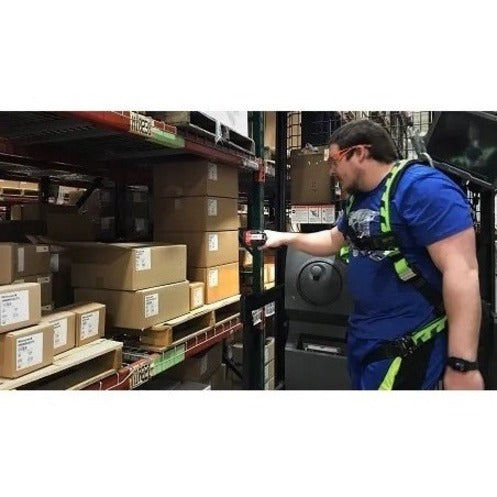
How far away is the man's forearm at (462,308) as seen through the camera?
4.06ft

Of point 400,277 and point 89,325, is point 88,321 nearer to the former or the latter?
point 89,325

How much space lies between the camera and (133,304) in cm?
168

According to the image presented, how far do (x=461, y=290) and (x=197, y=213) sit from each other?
1.18 m

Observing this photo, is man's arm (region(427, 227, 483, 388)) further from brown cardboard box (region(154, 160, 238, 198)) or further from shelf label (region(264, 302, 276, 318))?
brown cardboard box (region(154, 160, 238, 198))

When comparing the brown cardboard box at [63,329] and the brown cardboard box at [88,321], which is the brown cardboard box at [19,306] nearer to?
the brown cardboard box at [63,329]

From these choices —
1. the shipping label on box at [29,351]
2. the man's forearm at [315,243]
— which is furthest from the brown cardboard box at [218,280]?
the shipping label on box at [29,351]

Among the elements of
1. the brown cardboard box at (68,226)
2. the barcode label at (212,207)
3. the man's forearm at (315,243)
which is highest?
the barcode label at (212,207)

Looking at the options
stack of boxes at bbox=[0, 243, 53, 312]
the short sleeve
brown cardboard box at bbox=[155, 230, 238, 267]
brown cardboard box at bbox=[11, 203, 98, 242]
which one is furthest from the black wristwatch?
brown cardboard box at bbox=[11, 203, 98, 242]

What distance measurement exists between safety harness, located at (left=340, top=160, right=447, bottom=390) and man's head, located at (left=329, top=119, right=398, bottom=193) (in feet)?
0.19

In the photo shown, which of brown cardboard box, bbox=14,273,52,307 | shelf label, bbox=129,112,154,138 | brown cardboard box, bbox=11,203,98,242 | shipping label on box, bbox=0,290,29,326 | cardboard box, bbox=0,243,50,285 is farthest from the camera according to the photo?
brown cardboard box, bbox=11,203,98,242

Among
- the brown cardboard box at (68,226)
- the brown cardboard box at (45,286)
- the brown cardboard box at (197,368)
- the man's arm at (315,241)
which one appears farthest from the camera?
the brown cardboard box at (197,368)

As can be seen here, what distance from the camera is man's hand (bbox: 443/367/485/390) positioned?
1.28m

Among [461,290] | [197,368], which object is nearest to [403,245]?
[461,290]

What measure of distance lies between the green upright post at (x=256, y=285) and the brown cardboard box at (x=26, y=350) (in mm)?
889
